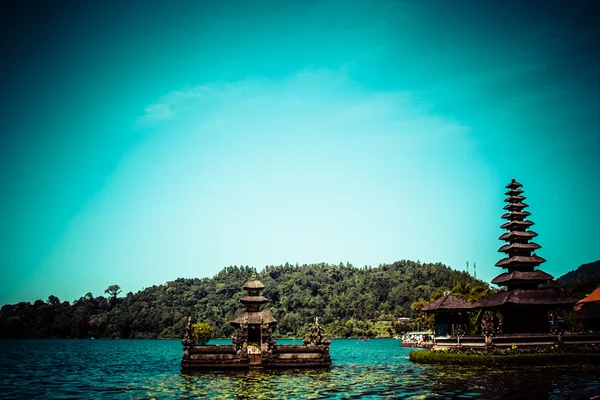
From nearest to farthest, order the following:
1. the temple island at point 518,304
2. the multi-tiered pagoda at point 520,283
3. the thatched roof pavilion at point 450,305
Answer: the temple island at point 518,304
the multi-tiered pagoda at point 520,283
the thatched roof pavilion at point 450,305

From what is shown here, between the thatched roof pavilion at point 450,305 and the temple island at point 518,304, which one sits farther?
the thatched roof pavilion at point 450,305

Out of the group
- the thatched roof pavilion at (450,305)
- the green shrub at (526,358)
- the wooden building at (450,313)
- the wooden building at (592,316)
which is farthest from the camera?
the wooden building at (592,316)

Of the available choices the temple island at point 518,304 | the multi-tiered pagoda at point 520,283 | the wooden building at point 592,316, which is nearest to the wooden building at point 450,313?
the temple island at point 518,304

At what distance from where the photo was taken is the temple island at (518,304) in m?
42.1

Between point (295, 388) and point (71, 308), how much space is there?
192193 mm

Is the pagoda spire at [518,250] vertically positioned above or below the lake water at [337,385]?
above

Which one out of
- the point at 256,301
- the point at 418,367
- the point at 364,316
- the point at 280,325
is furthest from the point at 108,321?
the point at 418,367

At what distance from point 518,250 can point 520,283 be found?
3171 mm

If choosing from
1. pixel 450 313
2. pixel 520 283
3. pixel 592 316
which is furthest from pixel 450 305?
pixel 592 316

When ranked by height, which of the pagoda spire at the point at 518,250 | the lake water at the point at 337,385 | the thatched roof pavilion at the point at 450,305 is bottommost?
the lake water at the point at 337,385

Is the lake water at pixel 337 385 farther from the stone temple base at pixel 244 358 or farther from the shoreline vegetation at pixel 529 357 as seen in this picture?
the stone temple base at pixel 244 358

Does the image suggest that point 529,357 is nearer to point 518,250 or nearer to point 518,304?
point 518,304

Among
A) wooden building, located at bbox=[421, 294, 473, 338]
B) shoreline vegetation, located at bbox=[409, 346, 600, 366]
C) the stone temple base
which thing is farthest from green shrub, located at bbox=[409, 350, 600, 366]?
the stone temple base

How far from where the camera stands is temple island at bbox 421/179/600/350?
42.1 m
